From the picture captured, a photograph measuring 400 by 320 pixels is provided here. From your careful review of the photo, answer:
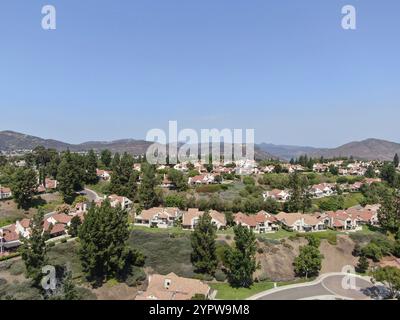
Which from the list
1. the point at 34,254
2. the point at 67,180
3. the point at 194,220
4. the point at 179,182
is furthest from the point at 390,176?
the point at 34,254

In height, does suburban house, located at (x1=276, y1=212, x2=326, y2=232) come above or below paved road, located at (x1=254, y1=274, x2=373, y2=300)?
above

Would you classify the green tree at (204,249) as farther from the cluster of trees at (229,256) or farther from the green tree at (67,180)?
the green tree at (67,180)

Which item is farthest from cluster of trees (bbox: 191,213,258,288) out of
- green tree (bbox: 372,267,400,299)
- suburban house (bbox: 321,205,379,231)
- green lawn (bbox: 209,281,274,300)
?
suburban house (bbox: 321,205,379,231)

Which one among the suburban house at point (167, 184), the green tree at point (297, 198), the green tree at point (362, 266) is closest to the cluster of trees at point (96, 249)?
the green tree at point (362, 266)

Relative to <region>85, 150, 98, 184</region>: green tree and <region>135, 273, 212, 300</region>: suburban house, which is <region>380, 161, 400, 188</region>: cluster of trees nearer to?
<region>135, 273, 212, 300</region>: suburban house

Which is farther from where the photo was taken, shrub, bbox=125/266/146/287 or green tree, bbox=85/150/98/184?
green tree, bbox=85/150/98/184

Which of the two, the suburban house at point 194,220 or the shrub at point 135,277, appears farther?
the suburban house at point 194,220
